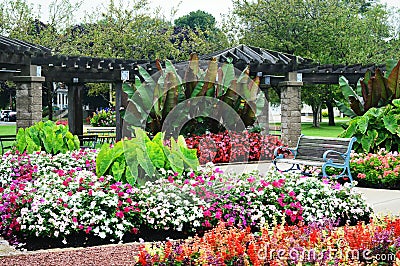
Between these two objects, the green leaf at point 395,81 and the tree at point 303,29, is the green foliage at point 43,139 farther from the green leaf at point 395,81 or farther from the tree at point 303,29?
the tree at point 303,29

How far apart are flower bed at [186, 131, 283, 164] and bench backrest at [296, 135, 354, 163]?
7.61 ft

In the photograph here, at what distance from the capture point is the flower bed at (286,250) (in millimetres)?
4434

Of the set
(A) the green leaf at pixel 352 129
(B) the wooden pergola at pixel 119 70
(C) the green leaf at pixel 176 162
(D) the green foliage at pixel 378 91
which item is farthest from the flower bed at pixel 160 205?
(B) the wooden pergola at pixel 119 70

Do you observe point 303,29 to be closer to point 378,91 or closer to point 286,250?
point 378,91

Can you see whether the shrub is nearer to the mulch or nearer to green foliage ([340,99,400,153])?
green foliage ([340,99,400,153])

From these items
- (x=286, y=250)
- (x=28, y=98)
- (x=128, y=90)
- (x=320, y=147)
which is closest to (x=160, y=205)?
(x=286, y=250)

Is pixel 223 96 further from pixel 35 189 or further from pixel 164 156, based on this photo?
pixel 35 189

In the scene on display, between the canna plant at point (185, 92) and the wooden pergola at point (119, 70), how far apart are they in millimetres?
1741

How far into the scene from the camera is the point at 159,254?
4660 millimetres

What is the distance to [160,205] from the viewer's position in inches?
258

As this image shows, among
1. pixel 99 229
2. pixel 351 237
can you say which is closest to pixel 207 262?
pixel 351 237

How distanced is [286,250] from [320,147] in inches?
253

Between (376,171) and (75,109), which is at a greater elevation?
(75,109)

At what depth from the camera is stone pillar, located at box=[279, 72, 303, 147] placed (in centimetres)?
1688
